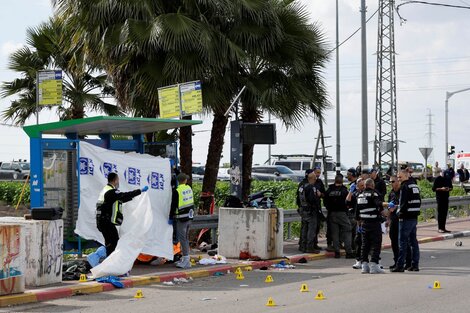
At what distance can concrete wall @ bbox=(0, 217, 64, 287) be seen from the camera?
13.2m

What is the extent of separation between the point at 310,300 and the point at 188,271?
3.75 m

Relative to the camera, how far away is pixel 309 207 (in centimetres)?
1866

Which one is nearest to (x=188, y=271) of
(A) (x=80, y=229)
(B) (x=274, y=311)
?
(A) (x=80, y=229)

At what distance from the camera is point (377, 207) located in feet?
50.9

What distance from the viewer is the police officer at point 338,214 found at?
18484 millimetres

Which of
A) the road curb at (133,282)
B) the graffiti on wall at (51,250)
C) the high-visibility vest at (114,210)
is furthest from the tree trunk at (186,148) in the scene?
the graffiti on wall at (51,250)

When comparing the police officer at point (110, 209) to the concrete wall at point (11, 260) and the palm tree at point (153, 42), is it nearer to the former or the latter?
the concrete wall at point (11, 260)

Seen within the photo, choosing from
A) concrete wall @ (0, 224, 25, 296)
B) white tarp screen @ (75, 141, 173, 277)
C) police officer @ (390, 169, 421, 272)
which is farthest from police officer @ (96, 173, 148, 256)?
police officer @ (390, 169, 421, 272)

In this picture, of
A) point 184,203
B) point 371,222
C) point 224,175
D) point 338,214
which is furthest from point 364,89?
point 224,175

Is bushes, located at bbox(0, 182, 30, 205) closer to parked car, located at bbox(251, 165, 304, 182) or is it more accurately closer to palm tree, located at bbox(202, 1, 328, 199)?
parked car, located at bbox(251, 165, 304, 182)

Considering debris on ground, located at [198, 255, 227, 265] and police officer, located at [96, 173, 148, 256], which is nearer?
police officer, located at [96, 173, 148, 256]

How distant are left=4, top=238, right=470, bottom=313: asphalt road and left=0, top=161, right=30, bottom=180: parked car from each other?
1837 inches

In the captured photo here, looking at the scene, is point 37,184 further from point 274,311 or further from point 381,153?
point 381,153

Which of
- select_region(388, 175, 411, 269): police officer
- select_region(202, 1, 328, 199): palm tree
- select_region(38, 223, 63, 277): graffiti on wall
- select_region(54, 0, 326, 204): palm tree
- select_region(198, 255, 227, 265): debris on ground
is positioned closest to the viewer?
select_region(38, 223, 63, 277): graffiti on wall
